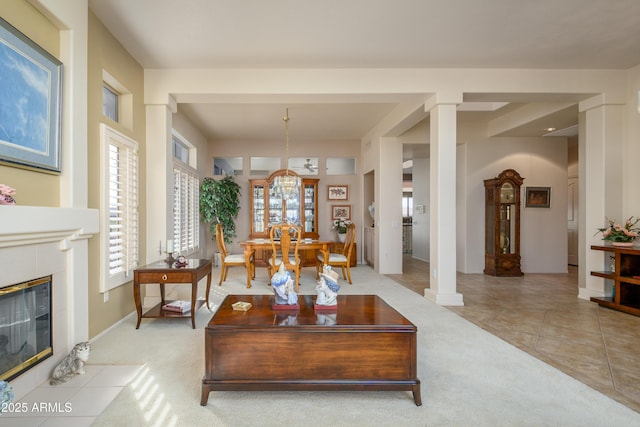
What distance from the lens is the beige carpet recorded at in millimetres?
1783

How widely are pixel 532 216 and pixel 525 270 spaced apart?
106 cm

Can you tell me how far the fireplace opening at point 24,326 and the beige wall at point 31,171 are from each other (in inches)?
21.4

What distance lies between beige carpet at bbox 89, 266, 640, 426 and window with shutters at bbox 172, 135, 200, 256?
109 inches

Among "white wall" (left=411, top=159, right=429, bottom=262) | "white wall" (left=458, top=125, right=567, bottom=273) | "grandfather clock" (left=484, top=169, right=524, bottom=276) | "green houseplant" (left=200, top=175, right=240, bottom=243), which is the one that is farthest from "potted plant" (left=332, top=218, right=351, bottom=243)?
"grandfather clock" (left=484, top=169, right=524, bottom=276)

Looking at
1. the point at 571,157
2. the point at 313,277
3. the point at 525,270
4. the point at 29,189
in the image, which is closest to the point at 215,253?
the point at 313,277

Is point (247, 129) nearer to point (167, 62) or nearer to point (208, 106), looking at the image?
point (208, 106)

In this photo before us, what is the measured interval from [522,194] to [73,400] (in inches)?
282

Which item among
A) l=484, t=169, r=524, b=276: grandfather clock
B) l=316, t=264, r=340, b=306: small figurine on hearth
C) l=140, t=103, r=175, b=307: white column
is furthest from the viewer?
l=484, t=169, r=524, b=276: grandfather clock

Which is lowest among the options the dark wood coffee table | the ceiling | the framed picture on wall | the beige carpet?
the beige carpet

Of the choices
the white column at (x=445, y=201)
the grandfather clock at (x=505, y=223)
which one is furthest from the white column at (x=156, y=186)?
the grandfather clock at (x=505, y=223)

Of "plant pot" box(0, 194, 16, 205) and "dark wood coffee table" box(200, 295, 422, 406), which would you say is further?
"dark wood coffee table" box(200, 295, 422, 406)

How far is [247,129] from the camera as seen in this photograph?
263 inches

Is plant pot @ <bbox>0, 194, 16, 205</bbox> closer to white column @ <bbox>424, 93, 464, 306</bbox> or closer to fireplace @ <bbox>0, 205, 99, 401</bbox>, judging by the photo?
fireplace @ <bbox>0, 205, 99, 401</bbox>

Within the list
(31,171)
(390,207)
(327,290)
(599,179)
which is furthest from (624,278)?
(31,171)
